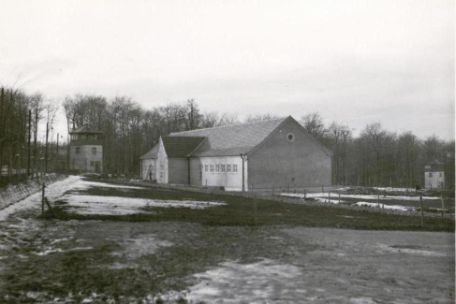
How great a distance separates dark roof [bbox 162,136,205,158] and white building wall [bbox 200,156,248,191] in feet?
11.2

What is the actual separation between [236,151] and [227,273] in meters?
34.0

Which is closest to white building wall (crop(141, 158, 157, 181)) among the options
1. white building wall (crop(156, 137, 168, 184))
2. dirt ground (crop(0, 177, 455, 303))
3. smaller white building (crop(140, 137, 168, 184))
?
smaller white building (crop(140, 137, 168, 184))

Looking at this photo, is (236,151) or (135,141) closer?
(236,151)

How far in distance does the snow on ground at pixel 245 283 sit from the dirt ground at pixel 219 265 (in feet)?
0.05

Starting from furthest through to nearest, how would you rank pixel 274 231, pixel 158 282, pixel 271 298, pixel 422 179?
pixel 422 179
pixel 274 231
pixel 158 282
pixel 271 298

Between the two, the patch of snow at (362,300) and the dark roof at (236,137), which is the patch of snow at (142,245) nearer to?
the patch of snow at (362,300)

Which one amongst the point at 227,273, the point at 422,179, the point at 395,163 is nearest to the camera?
the point at 227,273

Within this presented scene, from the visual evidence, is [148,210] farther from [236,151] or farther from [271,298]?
[236,151]

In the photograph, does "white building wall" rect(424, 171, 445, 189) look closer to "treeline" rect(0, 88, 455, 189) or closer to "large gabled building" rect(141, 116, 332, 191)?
"treeline" rect(0, 88, 455, 189)

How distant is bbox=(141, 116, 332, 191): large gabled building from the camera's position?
4109 cm

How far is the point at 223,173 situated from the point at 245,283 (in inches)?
1412

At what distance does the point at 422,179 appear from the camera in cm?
8175

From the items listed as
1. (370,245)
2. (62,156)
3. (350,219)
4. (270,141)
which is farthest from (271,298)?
(62,156)

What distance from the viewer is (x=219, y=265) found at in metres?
10.0
